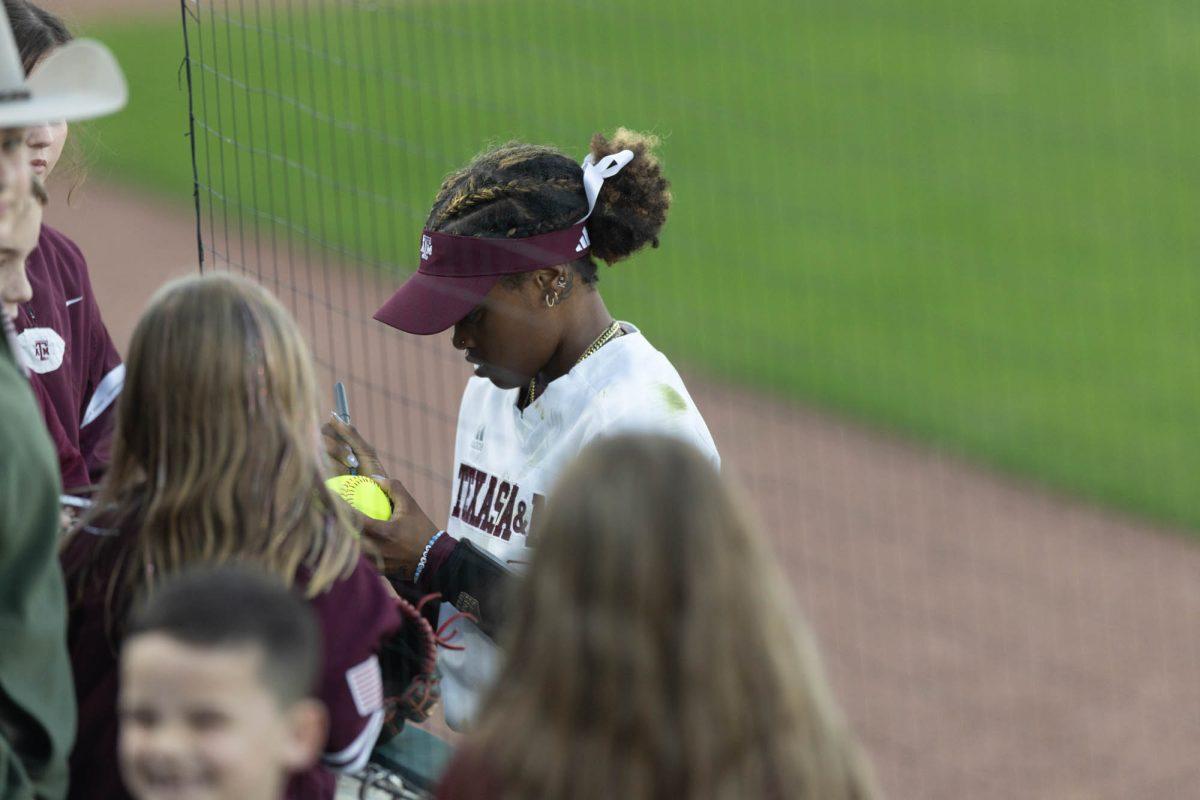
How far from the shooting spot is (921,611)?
8.42m

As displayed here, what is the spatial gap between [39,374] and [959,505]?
24.0 ft

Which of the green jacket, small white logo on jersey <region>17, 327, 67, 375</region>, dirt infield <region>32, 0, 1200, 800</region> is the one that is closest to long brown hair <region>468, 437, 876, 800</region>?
the green jacket

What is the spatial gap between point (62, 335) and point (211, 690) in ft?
5.11

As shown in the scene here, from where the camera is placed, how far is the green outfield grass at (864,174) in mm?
10766

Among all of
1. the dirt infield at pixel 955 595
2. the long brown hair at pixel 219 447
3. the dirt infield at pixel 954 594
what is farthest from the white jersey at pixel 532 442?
the dirt infield at pixel 955 595


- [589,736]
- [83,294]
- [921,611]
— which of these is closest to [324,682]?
[589,736]

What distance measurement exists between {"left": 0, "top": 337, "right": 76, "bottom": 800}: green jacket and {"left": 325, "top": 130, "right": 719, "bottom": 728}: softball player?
92 cm

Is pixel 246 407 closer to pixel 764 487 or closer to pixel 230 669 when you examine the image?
pixel 230 669

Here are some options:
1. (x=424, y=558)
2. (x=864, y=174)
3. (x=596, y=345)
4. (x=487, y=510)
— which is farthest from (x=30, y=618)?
(x=864, y=174)

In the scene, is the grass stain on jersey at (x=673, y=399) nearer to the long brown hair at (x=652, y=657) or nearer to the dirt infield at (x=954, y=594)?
the long brown hair at (x=652, y=657)

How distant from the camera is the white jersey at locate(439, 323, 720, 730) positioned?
2910 millimetres

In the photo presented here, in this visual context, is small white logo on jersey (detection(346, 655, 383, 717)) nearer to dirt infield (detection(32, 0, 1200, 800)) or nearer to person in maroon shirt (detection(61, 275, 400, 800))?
person in maroon shirt (detection(61, 275, 400, 800))

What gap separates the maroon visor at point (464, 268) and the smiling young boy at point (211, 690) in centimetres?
129

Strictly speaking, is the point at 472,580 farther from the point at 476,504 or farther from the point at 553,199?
the point at 553,199
